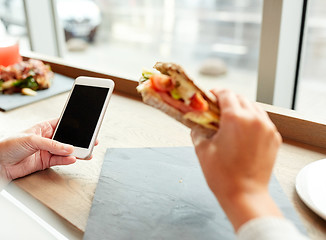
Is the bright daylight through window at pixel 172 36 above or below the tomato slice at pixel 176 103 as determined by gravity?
below

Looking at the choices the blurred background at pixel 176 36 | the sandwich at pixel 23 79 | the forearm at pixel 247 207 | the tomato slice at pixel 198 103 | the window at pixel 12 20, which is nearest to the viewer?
the forearm at pixel 247 207

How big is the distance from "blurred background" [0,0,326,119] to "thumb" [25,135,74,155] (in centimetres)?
264

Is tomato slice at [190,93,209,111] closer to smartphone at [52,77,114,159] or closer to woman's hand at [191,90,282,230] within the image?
woman's hand at [191,90,282,230]

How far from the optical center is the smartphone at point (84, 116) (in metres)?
0.91

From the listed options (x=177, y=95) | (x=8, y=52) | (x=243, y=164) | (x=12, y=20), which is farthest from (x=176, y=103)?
(x=12, y=20)

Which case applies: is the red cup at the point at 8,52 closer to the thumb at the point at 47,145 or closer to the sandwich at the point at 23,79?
the sandwich at the point at 23,79

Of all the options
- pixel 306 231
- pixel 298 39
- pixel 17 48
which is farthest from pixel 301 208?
pixel 17 48

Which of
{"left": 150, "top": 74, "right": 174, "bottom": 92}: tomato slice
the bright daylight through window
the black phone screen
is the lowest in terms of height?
the bright daylight through window

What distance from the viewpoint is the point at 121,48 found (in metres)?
5.55

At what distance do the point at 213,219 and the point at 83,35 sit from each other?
5208mm

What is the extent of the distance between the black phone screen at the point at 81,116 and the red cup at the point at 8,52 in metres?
0.89

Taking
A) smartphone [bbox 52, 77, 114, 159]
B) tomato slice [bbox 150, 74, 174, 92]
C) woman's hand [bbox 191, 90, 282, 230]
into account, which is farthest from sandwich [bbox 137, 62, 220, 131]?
smartphone [bbox 52, 77, 114, 159]

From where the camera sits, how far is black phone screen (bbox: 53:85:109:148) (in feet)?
3.01

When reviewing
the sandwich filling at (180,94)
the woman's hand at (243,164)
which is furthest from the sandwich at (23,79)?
the woman's hand at (243,164)
